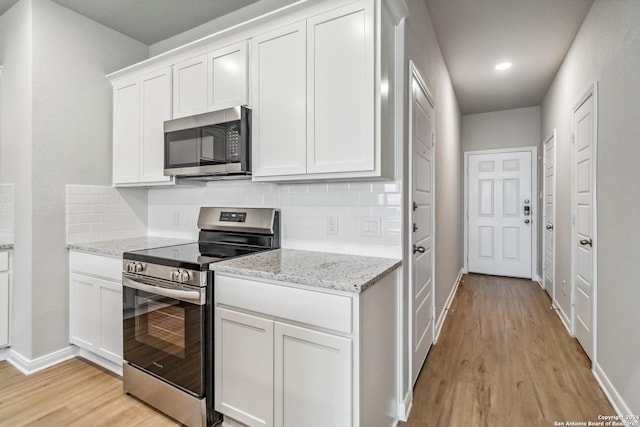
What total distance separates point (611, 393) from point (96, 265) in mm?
3495

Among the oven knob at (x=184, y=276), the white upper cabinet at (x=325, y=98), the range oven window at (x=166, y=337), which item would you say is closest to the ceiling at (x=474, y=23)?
the white upper cabinet at (x=325, y=98)

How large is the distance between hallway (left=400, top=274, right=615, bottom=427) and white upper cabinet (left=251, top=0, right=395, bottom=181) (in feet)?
4.84

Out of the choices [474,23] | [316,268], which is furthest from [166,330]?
[474,23]

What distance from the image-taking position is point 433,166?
2.75 meters

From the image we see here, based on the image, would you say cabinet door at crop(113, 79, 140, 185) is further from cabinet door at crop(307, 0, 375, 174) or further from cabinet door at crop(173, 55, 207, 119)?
cabinet door at crop(307, 0, 375, 174)

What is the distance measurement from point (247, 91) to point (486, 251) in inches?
197

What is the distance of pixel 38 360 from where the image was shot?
2.35 m

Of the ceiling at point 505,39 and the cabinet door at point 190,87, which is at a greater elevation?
the ceiling at point 505,39

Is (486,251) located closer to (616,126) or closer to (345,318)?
(616,126)

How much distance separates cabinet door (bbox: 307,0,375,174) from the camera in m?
1.62

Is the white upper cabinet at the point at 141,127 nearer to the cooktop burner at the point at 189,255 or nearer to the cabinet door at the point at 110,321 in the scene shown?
the cooktop burner at the point at 189,255

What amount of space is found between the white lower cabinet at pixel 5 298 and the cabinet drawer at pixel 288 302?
199 centimetres

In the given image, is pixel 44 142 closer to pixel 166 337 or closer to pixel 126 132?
pixel 126 132

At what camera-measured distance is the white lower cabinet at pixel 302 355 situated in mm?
1315
